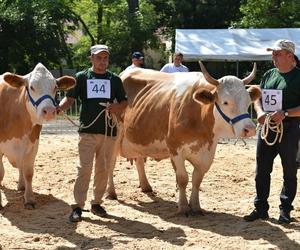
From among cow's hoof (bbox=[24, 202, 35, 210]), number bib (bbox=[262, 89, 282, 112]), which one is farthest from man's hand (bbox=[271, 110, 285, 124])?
cow's hoof (bbox=[24, 202, 35, 210])

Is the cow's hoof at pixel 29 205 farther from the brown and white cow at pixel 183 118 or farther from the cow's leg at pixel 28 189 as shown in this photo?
the brown and white cow at pixel 183 118

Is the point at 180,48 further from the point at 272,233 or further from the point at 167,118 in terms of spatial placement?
the point at 272,233

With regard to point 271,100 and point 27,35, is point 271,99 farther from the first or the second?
point 27,35

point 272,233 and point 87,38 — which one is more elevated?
point 87,38

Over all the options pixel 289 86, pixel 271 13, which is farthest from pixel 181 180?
Result: pixel 271 13

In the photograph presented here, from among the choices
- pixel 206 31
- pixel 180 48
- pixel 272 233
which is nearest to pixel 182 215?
pixel 272 233

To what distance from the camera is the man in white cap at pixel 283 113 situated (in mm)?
6145

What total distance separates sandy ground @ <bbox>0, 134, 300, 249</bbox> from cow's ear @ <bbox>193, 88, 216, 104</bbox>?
1.38 meters

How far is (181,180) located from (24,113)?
2.06 meters

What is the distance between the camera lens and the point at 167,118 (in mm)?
7184

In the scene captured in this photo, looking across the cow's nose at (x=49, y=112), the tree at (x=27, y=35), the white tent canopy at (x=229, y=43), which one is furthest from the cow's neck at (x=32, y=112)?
the tree at (x=27, y=35)

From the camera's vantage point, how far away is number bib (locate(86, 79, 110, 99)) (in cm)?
650

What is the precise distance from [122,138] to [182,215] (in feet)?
5.15

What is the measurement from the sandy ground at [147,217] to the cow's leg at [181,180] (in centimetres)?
13
